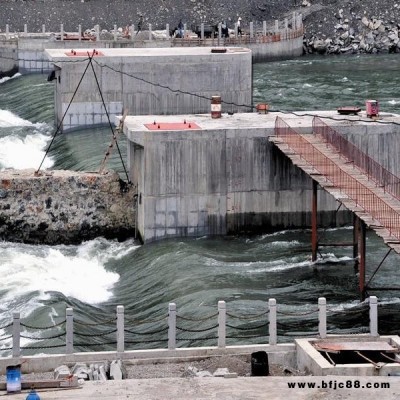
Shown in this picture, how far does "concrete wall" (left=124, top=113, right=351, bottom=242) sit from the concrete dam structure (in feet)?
53.2

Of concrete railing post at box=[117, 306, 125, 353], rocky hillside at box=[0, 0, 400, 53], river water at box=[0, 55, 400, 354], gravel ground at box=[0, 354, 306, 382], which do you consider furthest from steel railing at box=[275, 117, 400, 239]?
rocky hillside at box=[0, 0, 400, 53]

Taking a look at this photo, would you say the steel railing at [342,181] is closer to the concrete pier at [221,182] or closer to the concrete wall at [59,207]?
the concrete pier at [221,182]

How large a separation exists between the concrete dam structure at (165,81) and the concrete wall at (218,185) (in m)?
16.2

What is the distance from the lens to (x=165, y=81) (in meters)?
67.9

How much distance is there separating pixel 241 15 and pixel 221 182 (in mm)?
78257

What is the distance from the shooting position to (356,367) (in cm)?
3098

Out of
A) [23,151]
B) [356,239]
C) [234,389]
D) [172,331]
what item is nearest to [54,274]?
[356,239]

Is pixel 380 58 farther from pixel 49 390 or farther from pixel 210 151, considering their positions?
pixel 49 390

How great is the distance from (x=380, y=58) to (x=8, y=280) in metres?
71.2

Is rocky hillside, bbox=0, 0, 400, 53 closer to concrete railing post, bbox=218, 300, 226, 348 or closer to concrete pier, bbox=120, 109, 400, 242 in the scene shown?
concrete pier, bbox=120, 109, 400, 242

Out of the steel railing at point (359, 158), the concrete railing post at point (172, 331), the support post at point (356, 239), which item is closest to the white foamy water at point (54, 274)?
the support post at point (356, 239)

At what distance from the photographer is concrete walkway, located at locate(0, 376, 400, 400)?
29125mm

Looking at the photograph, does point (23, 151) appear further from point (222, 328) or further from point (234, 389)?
point (234, 389)

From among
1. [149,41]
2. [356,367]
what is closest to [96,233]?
[356,367]
